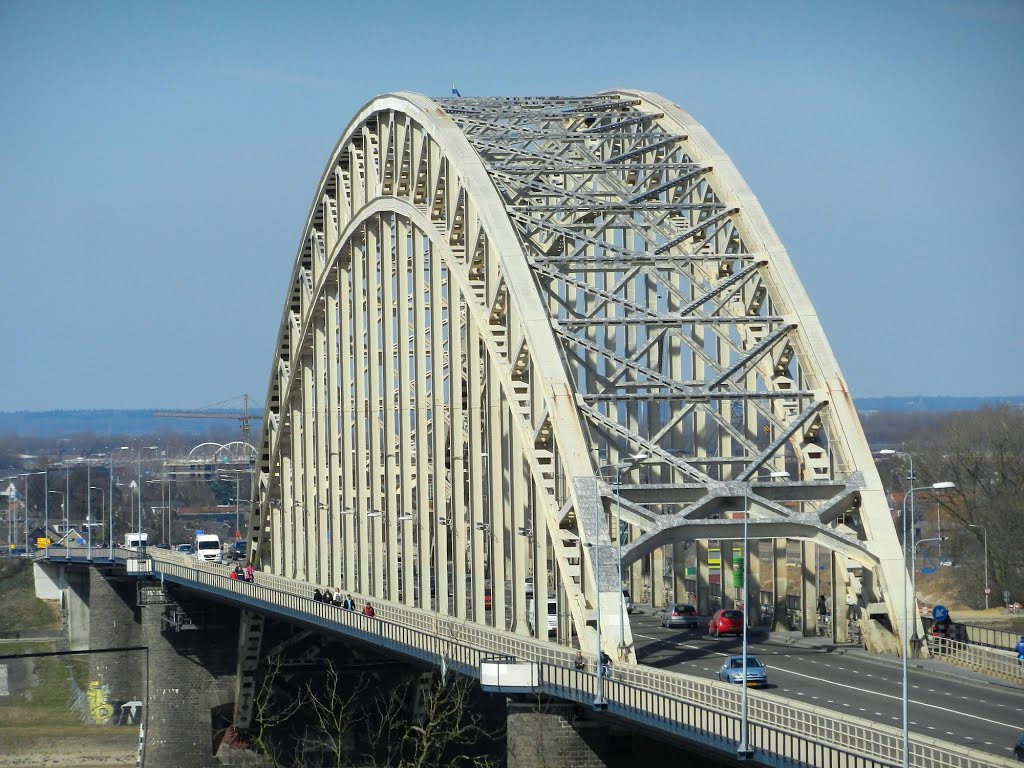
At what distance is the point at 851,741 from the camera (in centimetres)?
3841

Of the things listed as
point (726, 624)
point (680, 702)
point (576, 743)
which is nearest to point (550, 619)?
point (726, 624)

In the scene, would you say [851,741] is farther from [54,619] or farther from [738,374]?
[54,619]

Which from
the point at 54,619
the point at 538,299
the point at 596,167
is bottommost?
the point at 54,619

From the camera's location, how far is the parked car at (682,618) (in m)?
63.3

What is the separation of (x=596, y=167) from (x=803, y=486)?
17.0 m

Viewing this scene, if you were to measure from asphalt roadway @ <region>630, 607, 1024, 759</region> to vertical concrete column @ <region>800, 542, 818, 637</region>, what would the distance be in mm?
592

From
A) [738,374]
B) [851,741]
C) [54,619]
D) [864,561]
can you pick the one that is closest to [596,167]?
[738,374]

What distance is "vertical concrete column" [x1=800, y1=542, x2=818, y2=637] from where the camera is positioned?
59.8 metres

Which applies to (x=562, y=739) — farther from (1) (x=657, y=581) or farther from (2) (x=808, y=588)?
(1) (x=657, y=581)

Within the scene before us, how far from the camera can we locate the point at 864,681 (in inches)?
1973

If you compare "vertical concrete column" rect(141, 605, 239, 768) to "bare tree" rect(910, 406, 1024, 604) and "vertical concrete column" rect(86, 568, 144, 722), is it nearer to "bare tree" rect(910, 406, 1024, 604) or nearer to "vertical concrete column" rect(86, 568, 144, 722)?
"vertical concrete column" rect(86, 568, 144, 722)

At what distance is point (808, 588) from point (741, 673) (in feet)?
41.9

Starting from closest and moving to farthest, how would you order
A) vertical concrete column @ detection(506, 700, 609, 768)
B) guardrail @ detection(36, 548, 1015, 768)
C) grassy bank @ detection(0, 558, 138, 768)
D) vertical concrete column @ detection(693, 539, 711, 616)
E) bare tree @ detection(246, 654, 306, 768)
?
guardrail @ detection(36, 548, 1015, 768), vertical concrete column @ detection(506, 700, 609, 768), vertical concrete column @ detection(693, 539, 711, 616), bare tree @ detection(246, 654, 306, 768), grassy bank @ detection(0, 558, 138, 768)

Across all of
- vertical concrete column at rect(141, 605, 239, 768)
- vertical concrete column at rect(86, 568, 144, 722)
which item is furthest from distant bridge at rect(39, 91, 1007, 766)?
vertical concrete column at rect(86, 568, 144, 722)
